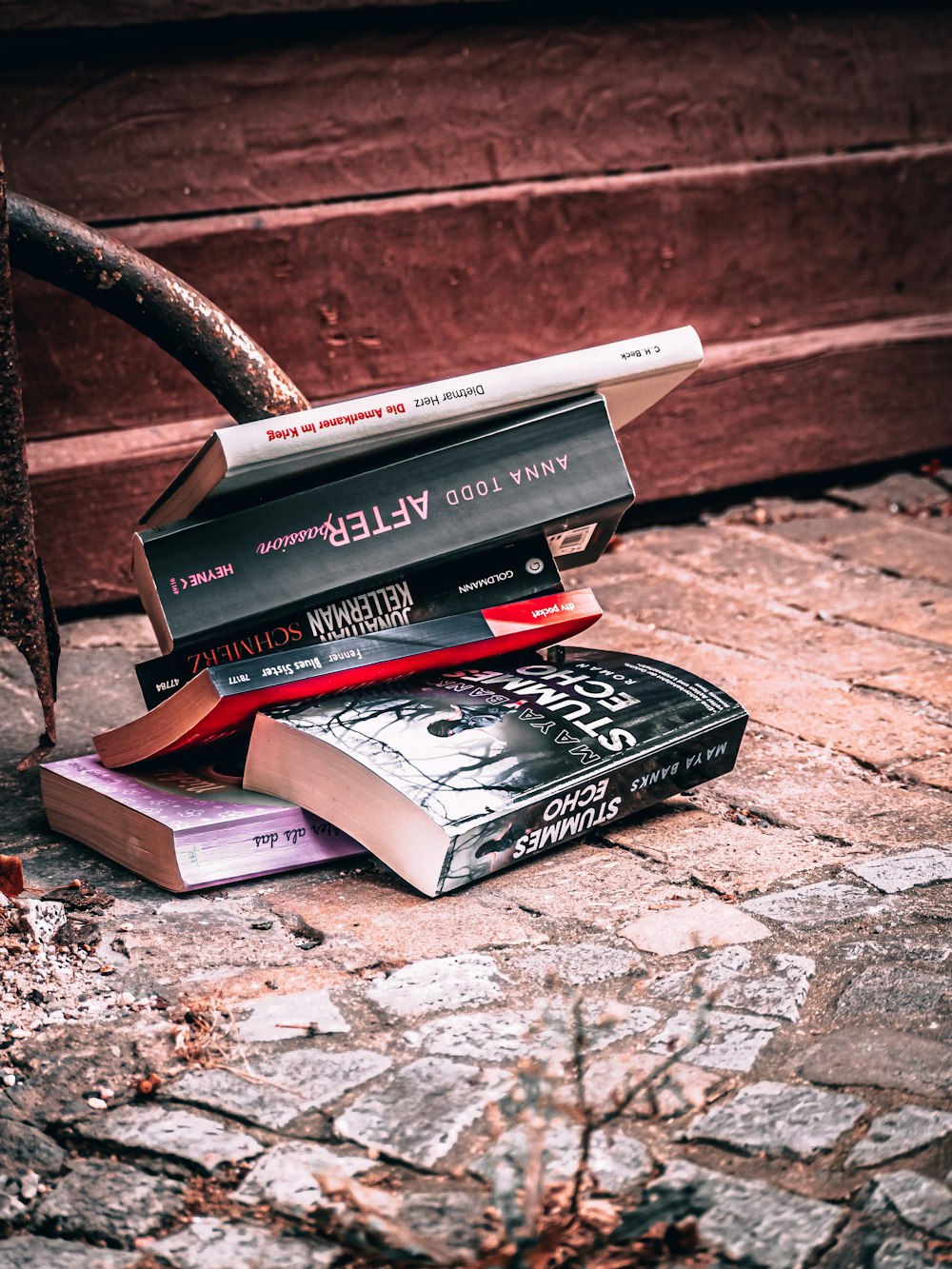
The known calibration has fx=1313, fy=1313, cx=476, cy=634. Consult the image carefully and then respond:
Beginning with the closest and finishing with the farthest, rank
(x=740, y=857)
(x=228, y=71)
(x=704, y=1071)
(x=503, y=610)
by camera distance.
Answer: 1. (x=704, y=1071)
2. (x=740, y=857)
3. (x=503, y=610)
4. (x=228, y=71)

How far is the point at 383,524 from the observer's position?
154 cm

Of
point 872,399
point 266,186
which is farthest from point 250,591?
point 872,399

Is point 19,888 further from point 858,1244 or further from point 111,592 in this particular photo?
point 111,592

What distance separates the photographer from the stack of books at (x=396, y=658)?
4.59 feet

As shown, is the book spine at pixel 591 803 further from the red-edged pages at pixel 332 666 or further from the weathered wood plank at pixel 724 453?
the weathered wood plank at pixel 724 453

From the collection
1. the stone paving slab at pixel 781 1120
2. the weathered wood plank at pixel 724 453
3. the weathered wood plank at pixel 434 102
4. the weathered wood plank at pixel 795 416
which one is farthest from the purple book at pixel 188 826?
the weathered wood plank at pixel 795 416

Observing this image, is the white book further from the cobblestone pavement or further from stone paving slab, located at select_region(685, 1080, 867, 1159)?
stone paving slab, located at select_region(685, 1080, 867, 1159)

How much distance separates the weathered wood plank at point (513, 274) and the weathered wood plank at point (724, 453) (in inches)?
2.3

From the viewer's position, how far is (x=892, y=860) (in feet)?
4.77

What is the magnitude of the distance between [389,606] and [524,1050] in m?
0.62

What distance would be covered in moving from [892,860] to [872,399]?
1.91 m

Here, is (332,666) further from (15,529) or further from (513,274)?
(513,274)

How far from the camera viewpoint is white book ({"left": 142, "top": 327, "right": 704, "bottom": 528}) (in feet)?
4.69

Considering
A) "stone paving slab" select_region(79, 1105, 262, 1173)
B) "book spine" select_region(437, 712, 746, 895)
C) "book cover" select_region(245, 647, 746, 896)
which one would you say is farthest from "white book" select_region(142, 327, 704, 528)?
"stone paving slab" select_region(79, 1105, 262, 1173)
